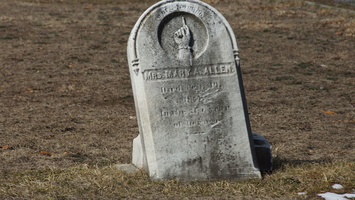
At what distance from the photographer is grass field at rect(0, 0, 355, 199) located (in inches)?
230

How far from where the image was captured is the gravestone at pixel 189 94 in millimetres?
5863

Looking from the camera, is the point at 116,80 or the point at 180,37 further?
the point at 116,80

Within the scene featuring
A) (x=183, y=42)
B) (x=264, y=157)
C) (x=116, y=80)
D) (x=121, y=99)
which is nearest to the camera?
(x=183, y=42)

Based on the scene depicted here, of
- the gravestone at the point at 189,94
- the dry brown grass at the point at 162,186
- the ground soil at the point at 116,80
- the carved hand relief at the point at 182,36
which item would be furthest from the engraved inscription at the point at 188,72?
the ground soil at the point at 116,80

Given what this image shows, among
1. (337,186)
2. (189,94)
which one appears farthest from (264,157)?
(189,94)

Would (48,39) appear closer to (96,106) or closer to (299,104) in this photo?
(96,106)

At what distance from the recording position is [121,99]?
38.7 ft

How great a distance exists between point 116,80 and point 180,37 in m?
7.55

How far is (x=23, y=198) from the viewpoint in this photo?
534 centimetres

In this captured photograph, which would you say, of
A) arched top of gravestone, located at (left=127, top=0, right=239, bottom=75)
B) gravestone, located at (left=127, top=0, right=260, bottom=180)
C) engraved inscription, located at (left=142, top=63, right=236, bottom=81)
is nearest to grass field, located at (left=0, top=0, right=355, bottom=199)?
gravestone, located at (left=127, top=0, right=260, bottom=180)

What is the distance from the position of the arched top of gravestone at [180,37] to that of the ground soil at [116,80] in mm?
1824

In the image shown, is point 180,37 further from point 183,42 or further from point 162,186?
point 162,186

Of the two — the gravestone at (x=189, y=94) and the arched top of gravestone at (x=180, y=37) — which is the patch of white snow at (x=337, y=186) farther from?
the arched top of gravestone at (x=180, y=37)

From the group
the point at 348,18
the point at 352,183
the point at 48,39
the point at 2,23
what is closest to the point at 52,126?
the point at 352,183
